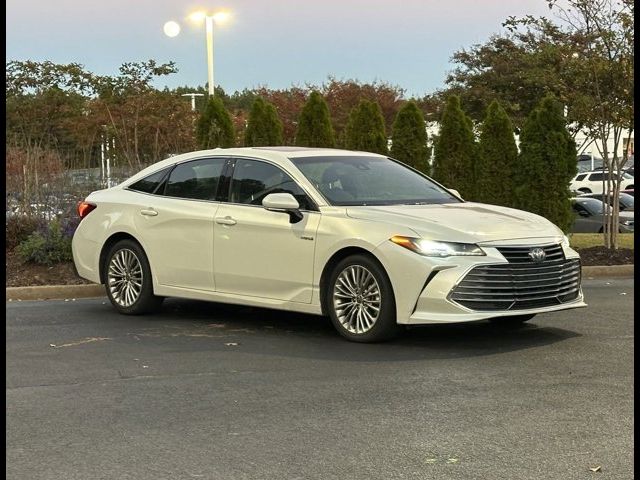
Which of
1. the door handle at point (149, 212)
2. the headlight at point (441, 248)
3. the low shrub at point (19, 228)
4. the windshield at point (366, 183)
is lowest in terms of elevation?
the low shrub at point (19, 228)

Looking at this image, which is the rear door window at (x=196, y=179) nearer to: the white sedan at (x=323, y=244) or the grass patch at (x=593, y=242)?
the white sedan at (x=323, y=244)

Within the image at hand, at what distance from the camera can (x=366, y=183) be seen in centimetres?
911

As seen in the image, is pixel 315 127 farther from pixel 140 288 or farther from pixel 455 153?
pixel 140 288

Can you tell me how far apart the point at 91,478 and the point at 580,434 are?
2.59 metres

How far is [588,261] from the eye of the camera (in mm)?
14570

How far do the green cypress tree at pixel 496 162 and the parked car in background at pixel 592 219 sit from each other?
28.4ft

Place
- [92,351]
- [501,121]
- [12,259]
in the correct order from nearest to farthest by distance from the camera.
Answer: [92,351], [12,259], [501,121]

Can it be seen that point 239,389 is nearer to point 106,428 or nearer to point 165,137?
point 106,428

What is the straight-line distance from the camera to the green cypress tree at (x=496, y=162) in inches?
631

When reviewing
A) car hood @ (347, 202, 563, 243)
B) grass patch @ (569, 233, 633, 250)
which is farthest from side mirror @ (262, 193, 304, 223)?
grass patch @ (569, 233, 633, 250)

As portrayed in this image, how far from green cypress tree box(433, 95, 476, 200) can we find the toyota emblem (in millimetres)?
8405

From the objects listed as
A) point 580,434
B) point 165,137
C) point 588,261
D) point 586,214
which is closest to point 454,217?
point 580,434

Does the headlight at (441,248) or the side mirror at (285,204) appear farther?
the side mirror at (285,204)

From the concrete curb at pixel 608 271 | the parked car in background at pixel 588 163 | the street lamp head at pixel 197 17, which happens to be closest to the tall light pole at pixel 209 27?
the street lamp head at pixel 197 17
